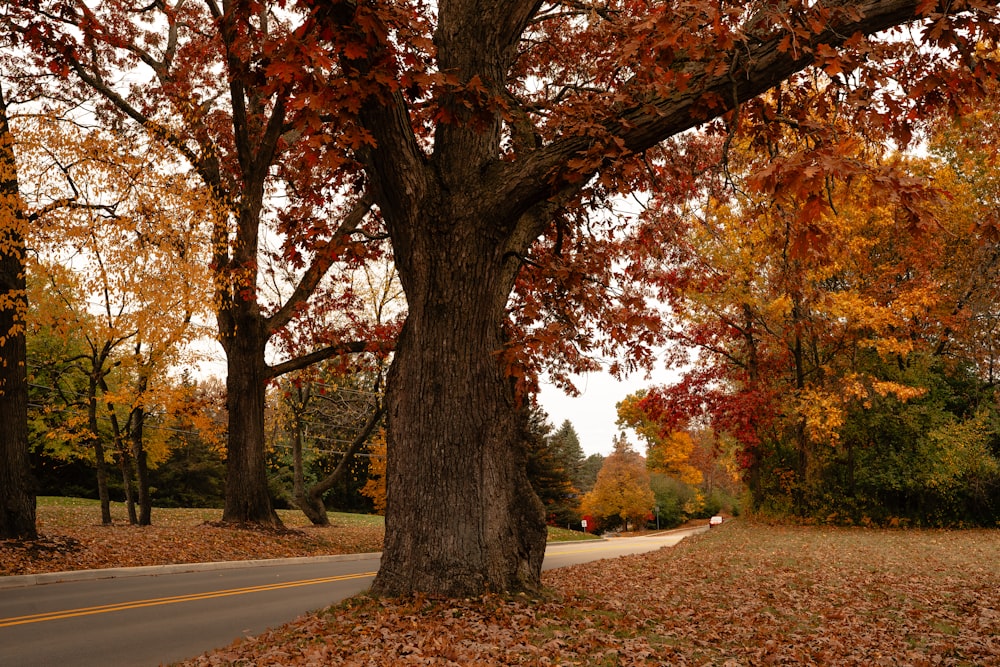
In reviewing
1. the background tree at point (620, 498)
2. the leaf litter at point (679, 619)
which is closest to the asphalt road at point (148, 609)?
the leaf litter at point (679, 619)

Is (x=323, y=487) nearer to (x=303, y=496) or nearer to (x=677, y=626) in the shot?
(x=303, y=496)

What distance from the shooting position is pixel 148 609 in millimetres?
8555

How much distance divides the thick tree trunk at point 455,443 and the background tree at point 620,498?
160 feet

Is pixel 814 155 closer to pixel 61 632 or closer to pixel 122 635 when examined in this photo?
pixel 122 635

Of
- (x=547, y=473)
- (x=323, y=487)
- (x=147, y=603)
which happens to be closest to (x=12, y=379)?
(x=147, y=603)

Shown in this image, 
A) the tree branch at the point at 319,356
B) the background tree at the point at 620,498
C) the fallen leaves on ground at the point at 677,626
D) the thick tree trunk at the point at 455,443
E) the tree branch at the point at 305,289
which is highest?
the tree branch at the point at 305,289

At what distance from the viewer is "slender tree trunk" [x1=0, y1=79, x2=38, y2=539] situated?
12.0 metres

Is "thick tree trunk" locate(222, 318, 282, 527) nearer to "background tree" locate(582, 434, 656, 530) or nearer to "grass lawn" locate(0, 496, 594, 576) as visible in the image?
"grass lawn" locate(0, 496, 594, 576)

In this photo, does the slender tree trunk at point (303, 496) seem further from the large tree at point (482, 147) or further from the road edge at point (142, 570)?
the large tree at point (482, 147)

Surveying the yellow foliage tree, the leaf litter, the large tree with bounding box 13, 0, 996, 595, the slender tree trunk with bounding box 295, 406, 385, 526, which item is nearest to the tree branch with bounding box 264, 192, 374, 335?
the leaf litter

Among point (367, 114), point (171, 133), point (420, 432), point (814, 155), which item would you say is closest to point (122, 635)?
point (420, 432)

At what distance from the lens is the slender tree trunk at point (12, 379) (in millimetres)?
12023

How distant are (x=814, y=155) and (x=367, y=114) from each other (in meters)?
3.92

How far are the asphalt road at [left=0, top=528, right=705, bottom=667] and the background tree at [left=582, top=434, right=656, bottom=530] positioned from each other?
4281 cm
